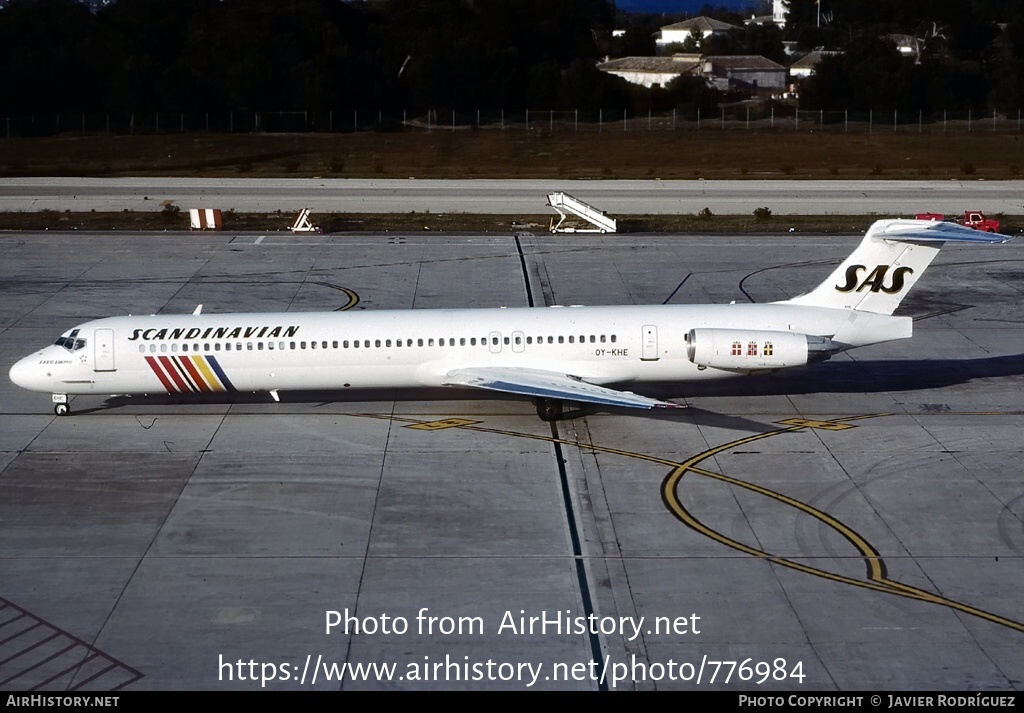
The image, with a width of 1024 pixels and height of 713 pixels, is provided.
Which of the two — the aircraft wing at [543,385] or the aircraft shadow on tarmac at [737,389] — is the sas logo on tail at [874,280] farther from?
the aircraft wing at [543,385]

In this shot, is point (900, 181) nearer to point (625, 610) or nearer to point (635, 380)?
point (635, 380)

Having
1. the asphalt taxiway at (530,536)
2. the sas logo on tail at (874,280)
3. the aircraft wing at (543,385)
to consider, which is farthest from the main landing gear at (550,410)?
the sas logo on tail at (874,280)

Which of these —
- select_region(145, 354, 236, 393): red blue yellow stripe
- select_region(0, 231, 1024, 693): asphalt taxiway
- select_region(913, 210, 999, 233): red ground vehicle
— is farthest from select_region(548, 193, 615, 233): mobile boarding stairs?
select_region(145, 354, 236, 393): red blue yellow stripe

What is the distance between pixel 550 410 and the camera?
27062mm

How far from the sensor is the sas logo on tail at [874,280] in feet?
90.2

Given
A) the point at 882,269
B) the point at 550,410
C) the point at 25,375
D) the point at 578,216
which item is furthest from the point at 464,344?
the point at 578,216

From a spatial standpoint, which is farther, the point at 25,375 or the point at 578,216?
the point at 578,216

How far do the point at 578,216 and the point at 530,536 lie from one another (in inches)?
1399

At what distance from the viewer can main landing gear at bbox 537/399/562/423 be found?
27.0 metres

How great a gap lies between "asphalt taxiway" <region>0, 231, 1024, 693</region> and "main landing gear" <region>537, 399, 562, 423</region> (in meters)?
0.33

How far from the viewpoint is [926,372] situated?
103 feet

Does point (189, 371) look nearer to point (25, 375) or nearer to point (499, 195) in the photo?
point (25, 375)

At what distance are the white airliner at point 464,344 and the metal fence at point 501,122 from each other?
213 feet

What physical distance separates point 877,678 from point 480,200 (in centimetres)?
4889
